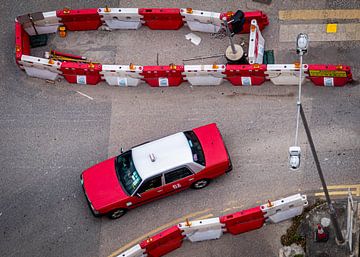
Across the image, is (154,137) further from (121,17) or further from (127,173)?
(121,17)

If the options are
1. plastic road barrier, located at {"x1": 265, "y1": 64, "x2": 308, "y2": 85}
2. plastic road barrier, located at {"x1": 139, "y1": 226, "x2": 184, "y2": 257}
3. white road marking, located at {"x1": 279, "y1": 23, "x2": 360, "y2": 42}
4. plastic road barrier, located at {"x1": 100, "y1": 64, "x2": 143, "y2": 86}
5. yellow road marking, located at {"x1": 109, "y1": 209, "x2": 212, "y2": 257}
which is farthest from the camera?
white road marking, located at {"x1": 279, "y1": 23, "x2": 360, "y2": 42}

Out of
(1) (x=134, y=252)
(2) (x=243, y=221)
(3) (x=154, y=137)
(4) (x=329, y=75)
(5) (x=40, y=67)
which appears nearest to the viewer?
(1) (x=134, y=252)

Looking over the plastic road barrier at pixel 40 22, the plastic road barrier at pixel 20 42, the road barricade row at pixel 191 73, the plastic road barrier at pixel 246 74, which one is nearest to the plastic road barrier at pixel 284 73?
the road barricade row at pixel 191 73

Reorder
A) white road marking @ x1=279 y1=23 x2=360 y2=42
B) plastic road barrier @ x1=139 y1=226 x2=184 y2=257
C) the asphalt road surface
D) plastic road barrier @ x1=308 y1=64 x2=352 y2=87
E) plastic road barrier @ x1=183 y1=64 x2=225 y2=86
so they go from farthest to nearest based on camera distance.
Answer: white road marking @ x1=279 y1=23 x2=360 y2=42 → plastic road barrier @ x1=183 y1=64 x2=225 y2=86 → plastic road barrier @ x1=308 y1=64 x2=352 y2=87 → the asphalt road surface → plastic road barrier @ x1=139 y1=226 x2=184 y2=257

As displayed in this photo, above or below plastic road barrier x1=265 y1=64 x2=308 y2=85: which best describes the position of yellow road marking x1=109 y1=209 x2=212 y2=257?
below

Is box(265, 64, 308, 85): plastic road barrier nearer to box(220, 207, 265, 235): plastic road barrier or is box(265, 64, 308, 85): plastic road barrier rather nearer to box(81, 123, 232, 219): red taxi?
box(81, 123, 232, 219): red taxi

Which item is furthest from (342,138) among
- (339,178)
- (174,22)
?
(174,22)

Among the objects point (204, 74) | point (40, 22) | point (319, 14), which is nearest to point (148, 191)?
point (204, 74)

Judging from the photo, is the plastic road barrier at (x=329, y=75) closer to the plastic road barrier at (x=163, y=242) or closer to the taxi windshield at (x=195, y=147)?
the taxi windshield at (x=195, y=147)

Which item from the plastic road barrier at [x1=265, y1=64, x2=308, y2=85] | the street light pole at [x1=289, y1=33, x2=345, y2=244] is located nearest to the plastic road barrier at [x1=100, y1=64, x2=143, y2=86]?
the plastic road barrier at [x1=265, y1=64, x2=308, y2=85]

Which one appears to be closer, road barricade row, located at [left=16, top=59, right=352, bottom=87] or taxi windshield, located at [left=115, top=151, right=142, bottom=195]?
taxi windshield, located at [left=115, top=151, right=142, bottom=195]
